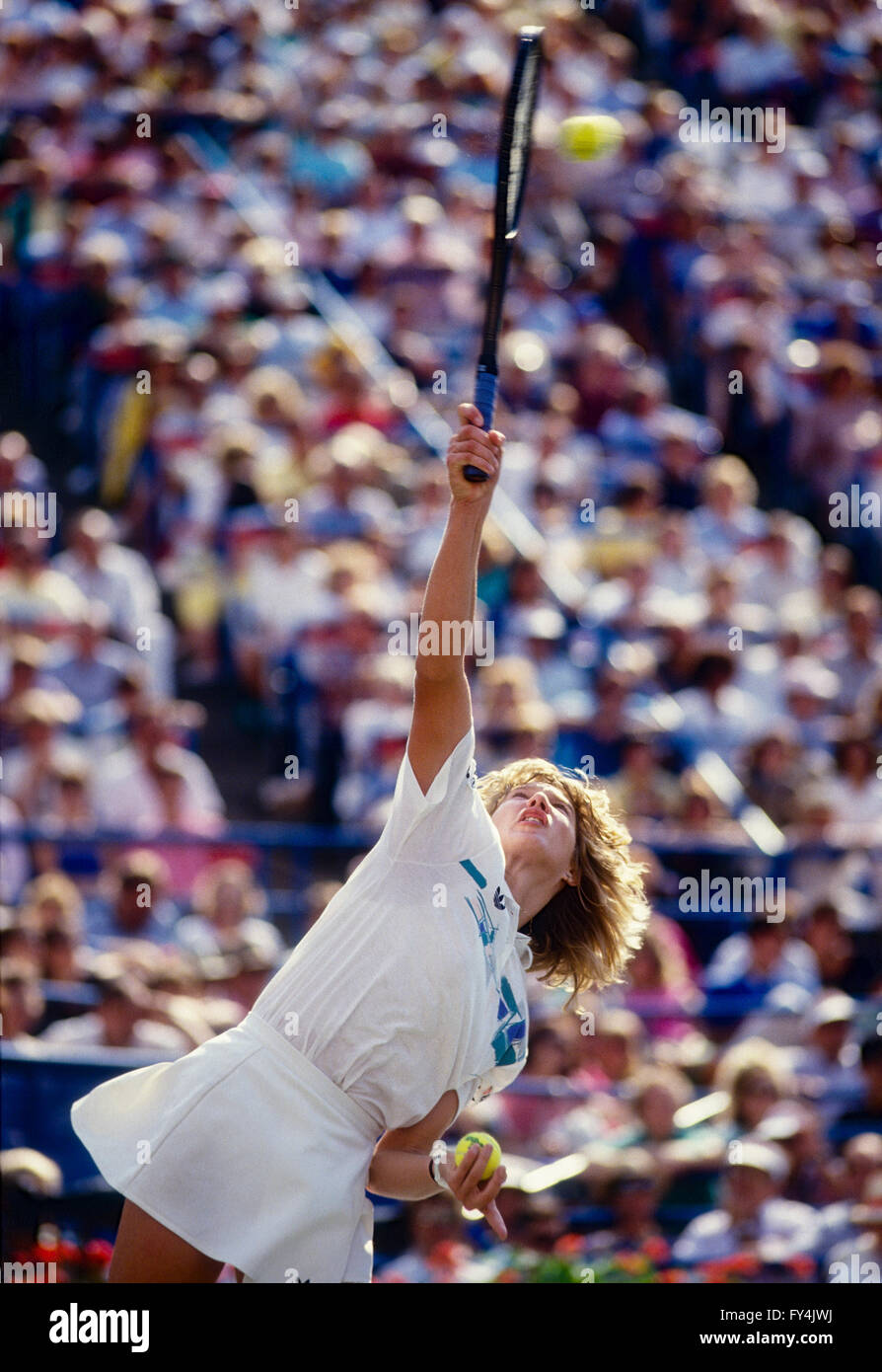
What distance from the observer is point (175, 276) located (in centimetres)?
847

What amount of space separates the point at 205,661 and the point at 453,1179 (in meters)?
4.55

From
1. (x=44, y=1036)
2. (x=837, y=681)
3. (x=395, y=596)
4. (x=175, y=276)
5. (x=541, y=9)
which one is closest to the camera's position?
(x=44, y=1036)

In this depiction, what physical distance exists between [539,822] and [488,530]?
14.6 feet

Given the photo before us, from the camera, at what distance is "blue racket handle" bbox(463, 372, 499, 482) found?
9.96 ft

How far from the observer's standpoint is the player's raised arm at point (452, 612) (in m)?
3.02

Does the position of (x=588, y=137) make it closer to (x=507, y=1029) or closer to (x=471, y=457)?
(x=471, y=457)

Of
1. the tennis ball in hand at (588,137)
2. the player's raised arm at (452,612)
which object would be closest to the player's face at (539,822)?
the player's raised arm at (452,612)

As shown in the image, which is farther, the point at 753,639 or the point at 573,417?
the point at 573,417

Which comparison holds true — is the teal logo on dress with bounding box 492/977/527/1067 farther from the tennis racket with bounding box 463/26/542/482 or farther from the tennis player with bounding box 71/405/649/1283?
the tennis racket with bounding box 463/26/542/482

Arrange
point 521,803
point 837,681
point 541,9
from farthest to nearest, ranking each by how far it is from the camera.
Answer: point 541,9 → point 837,681 → point 521,803

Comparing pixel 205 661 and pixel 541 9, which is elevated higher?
pixel 541 9

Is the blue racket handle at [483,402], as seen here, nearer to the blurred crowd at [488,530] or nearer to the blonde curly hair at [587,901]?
the blonde curly hair at [587,901]

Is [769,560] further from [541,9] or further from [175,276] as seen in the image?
[541,9]
